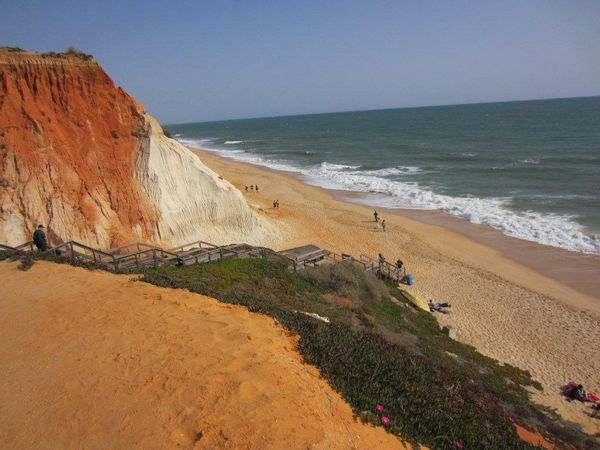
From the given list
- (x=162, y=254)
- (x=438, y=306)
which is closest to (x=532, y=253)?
(x=438, y=306)

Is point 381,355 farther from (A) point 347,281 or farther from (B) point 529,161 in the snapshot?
(B) point 529,161

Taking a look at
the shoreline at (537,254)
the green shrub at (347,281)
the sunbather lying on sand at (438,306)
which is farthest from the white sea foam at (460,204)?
the green shrub at (347,281)

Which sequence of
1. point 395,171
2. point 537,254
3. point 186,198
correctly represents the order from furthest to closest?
point 395,171, point 537,254, point 186,198

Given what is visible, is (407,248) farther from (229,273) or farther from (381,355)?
(381,355)

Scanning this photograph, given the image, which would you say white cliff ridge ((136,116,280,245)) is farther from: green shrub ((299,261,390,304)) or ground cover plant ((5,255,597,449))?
green shrub ((299,261,390,304))

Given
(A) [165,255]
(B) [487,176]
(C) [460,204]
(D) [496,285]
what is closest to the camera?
(A) [165,255]

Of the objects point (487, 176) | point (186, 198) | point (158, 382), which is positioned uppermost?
point (186, 198)

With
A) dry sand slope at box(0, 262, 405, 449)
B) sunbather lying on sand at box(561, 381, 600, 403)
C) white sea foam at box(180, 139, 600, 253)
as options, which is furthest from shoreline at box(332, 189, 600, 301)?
dry sand slope at box(0, 262, 405, 449)

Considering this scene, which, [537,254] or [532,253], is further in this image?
[532,253]
